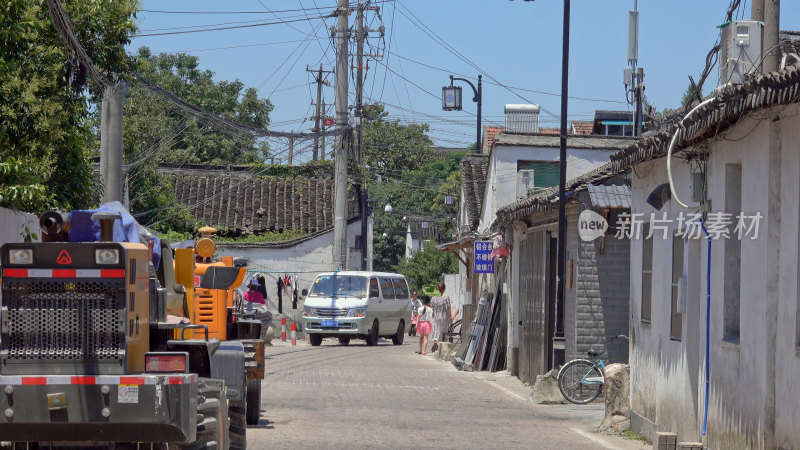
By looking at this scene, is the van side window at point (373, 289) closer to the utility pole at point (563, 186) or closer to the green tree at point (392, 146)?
the utility pole at point (563, 186)

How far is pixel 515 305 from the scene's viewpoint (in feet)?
81.3

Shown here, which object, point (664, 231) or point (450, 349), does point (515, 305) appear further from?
point (664, 231)

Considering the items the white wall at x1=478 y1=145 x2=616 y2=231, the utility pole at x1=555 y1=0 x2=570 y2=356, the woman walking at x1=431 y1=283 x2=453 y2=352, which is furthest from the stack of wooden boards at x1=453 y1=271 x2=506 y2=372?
the woman walking at x1=431 y1=283 x2=453 y2=352

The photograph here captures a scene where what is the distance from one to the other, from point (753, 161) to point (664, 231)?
3219 mm

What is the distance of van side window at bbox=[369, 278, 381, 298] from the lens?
34875 millimetres

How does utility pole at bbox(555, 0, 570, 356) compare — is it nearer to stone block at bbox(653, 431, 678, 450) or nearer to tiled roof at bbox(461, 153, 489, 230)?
stone block at bbox(653, 431, 678, 450)

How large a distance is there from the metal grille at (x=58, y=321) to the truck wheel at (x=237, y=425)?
267cm

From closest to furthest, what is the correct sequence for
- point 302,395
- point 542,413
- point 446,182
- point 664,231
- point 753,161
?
point 753,161 → point 664,231 → point 542,413 → point 302,395 → point 446,182

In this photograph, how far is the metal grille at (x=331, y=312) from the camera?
3431cm

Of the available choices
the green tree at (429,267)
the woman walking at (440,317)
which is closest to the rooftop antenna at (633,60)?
the woman walking at (440,317)

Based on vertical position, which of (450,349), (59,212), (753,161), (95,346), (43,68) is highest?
(43,68)

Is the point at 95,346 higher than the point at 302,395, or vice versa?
the point at 95,346

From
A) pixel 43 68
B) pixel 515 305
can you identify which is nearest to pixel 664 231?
pixel 43 68

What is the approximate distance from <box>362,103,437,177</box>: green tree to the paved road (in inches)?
1531
